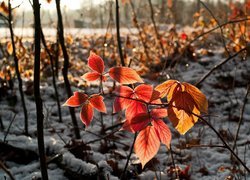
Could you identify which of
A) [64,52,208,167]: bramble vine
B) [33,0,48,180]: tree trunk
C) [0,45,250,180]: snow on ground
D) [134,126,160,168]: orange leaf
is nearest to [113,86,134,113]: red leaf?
[64,52,208,167]: bramble vine

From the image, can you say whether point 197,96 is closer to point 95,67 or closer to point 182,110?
point 182,110

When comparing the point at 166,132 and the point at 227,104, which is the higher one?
the point at 166,132

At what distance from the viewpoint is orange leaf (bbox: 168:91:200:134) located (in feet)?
2.86

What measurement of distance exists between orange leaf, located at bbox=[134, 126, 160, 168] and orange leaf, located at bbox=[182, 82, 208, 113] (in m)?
0.15

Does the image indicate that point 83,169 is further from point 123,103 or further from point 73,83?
point 73,83

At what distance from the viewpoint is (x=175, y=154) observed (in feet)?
8.04

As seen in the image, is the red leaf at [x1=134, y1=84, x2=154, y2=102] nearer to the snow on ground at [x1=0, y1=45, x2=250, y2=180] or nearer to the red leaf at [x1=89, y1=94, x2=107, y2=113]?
the red leaf at [x1=89, y1=94, x2=107, y2=113]

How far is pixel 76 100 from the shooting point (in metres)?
0.96

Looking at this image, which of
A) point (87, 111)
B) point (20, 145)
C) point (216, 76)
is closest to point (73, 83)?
point (216, 76)

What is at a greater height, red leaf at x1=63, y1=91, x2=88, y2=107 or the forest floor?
red leaf at x1=63, y1=91, x2=88, y2=107

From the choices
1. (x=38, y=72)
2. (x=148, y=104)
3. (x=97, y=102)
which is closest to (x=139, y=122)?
(x=148, y=104)

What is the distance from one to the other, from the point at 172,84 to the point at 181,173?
4.21 ft

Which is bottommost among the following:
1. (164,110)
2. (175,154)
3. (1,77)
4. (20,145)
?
(175,154)

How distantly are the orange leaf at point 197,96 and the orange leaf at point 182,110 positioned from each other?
10 millimetres
